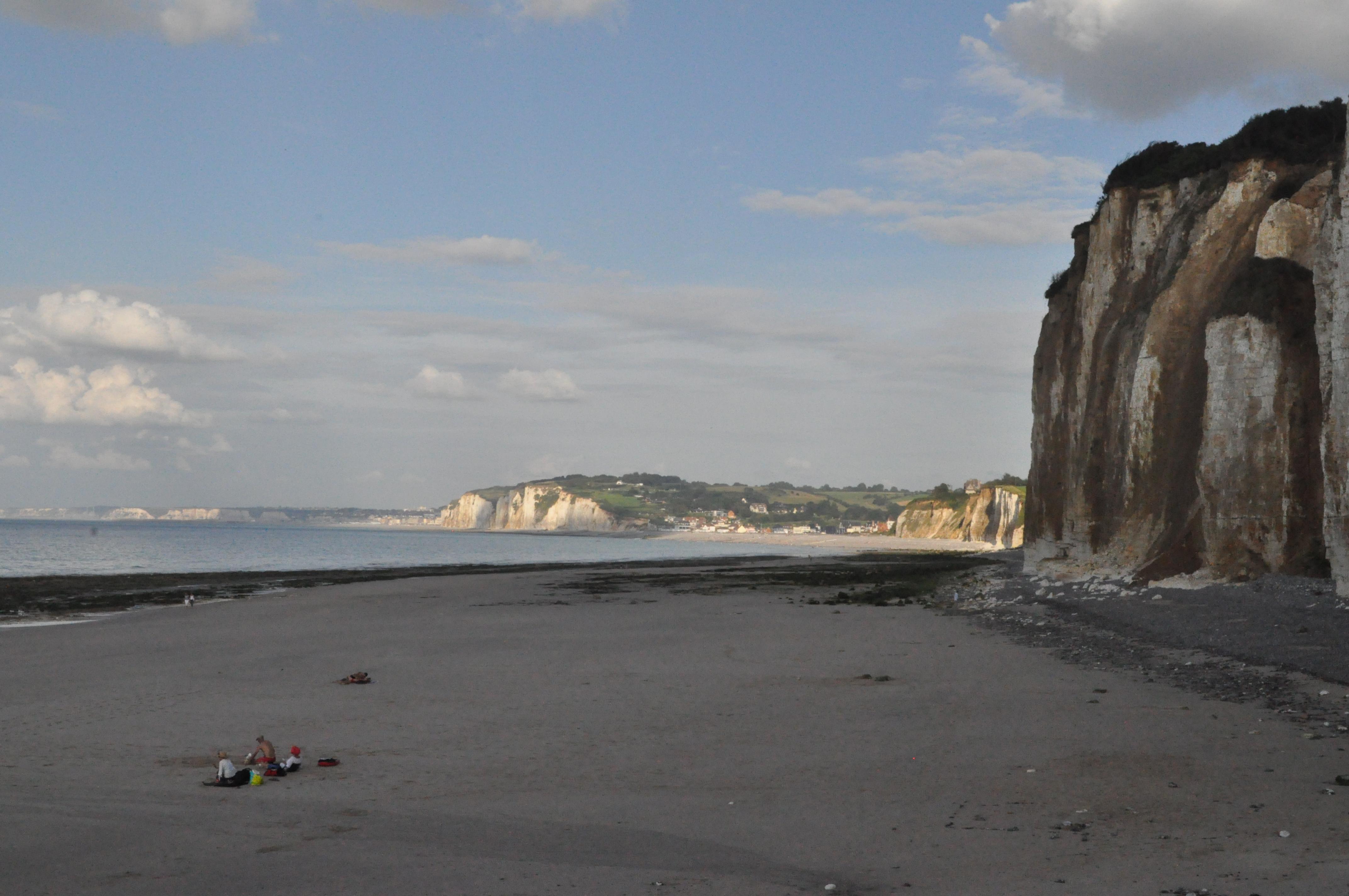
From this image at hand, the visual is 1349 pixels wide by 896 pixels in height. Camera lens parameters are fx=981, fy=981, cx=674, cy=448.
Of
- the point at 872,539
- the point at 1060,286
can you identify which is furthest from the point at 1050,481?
the point at 872,539

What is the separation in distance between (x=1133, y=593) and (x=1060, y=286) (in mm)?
24020

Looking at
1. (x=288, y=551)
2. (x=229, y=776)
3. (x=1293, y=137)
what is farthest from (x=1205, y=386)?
(x=288, y=551)

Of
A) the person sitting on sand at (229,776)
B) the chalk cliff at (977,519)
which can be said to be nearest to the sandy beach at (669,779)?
the person sitting on sand at (229,776)

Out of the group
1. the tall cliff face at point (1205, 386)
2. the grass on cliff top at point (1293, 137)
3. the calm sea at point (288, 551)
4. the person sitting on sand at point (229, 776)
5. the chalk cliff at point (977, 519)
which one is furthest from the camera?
the chalk cliff at point (977, 519)

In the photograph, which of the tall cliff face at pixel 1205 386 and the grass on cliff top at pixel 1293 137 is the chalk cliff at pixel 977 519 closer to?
the tall cliff face at pixel 1205 386

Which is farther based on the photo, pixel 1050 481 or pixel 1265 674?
pixel 1050 481

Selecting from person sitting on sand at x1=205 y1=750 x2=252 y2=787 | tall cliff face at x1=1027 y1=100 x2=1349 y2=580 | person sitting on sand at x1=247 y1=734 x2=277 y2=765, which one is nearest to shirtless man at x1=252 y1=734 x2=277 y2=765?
person sitting on sand at x1=247 y1=734 x2=277 y2=765

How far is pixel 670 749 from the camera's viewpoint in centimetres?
1070

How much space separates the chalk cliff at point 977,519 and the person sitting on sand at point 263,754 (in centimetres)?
9000

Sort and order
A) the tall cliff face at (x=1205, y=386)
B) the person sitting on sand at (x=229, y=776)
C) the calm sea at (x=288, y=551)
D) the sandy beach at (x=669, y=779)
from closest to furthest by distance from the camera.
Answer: the sandy beach at (x=669, y=779)
the person sitting on sand at (x=229, y=776)
the tall cliff face at (x=1205, y=386)
the calm sea at (x=288, y=551)

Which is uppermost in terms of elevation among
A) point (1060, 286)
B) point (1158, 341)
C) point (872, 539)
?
point (1060, 286)

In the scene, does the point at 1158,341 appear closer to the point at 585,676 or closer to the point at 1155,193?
the point at 1155,193

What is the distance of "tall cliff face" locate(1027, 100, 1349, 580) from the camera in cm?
2030

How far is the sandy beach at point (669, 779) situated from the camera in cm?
663
